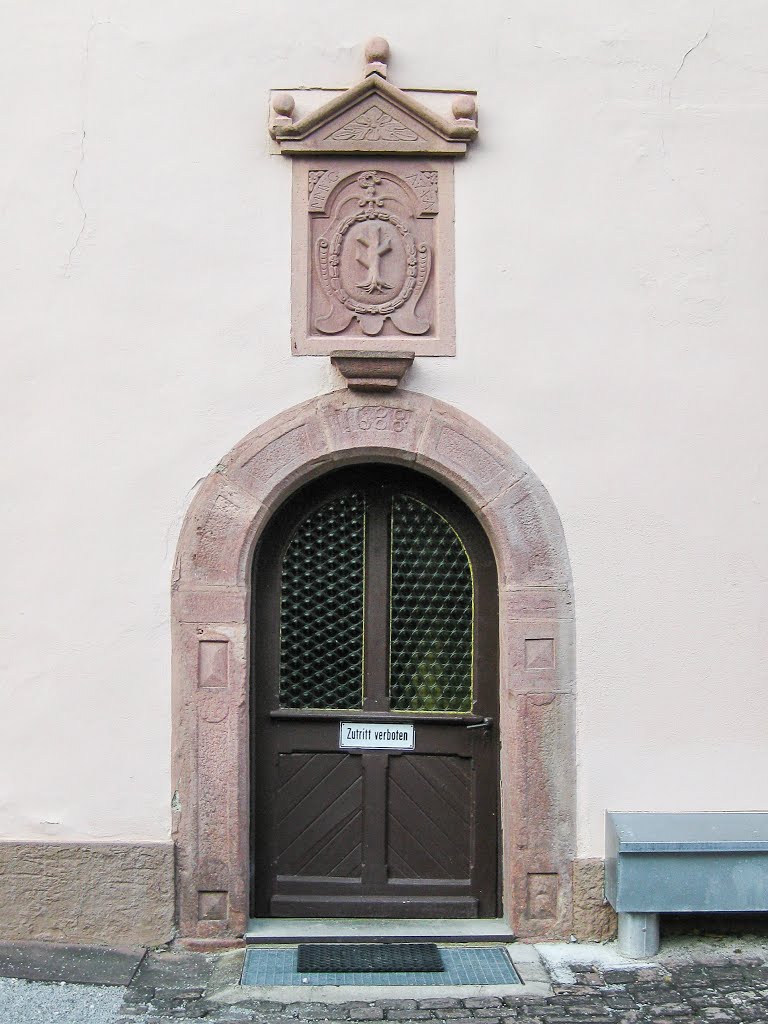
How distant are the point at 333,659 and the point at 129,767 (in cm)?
109

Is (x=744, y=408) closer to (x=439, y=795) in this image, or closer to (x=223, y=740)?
(x=439, y=795)

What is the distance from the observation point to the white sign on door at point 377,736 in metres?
5.14

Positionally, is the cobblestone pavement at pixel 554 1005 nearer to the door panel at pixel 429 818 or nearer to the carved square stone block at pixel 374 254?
the door panel at pixel 429 818

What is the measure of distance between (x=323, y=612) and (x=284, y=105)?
2.43 meters

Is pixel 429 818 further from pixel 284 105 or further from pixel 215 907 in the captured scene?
pixel 284 105

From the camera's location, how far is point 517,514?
16.2ft

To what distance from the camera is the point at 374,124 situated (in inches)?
199

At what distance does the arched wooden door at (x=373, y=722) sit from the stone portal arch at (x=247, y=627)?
214mm

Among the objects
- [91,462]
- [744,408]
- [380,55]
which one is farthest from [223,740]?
[380,55]

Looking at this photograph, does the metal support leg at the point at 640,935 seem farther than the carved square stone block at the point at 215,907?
No

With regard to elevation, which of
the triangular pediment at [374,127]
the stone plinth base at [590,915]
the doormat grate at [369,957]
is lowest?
the doormat grate at [369,957]

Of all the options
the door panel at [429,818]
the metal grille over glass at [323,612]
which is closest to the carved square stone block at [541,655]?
the door panel at [429,818]

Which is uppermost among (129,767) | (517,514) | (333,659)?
(517,514)

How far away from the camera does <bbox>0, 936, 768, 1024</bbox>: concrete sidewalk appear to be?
4207mm
